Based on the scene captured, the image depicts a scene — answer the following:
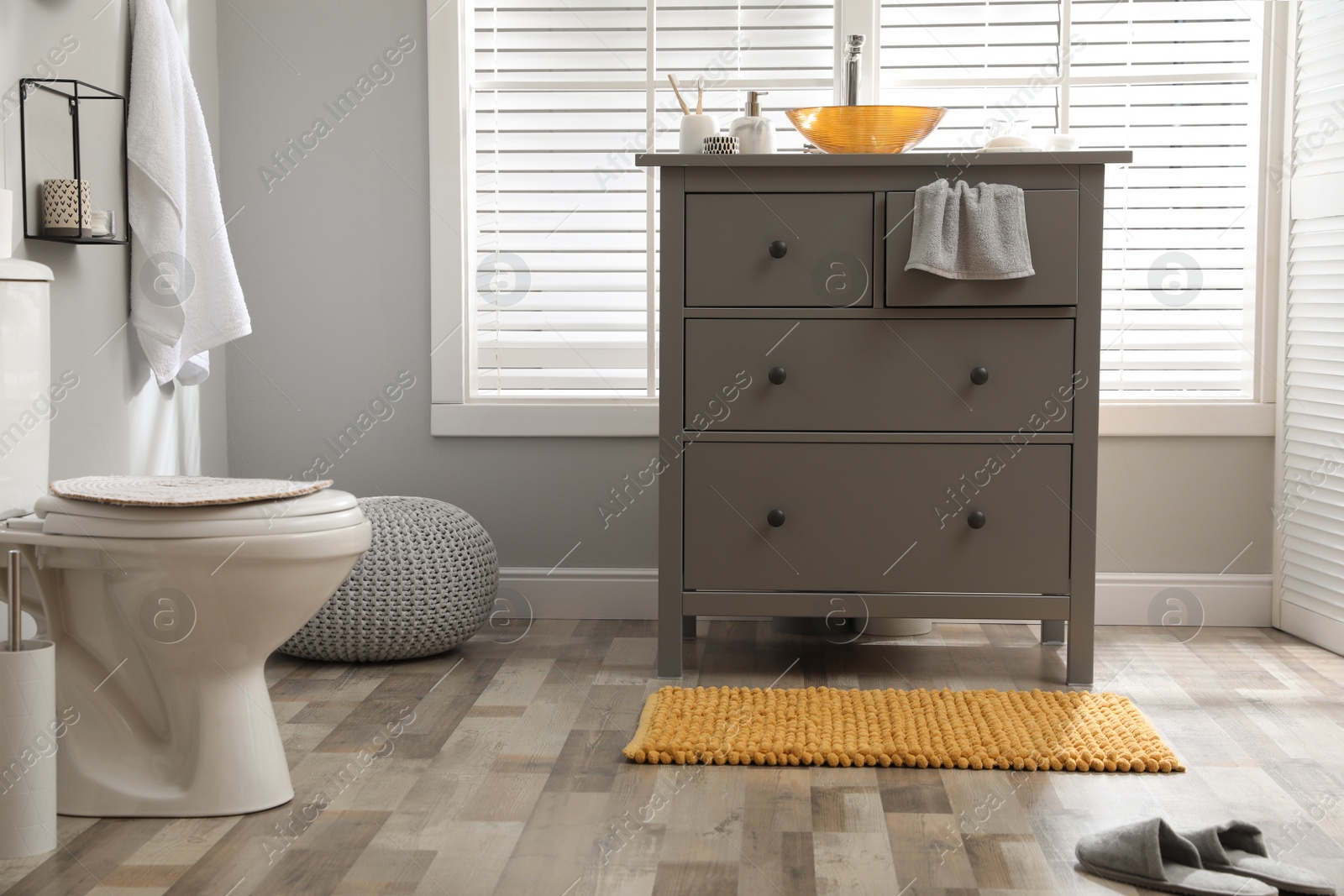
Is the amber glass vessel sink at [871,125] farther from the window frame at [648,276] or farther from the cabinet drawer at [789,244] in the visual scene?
the window frame at [648,276]

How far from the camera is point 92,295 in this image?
2.19 m

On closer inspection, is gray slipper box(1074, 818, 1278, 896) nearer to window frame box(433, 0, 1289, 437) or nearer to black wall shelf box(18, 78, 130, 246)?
window frame box(433, 0, 1289, 437)

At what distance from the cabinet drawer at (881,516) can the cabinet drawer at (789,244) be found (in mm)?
293

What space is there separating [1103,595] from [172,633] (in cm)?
209

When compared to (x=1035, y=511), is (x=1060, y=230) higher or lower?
higher

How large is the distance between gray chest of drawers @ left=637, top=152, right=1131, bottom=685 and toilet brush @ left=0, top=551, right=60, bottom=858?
1.09 m

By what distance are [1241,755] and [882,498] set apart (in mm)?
731

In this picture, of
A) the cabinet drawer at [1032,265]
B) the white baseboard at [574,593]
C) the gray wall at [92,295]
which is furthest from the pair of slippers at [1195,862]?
the gray wall at [92,295]

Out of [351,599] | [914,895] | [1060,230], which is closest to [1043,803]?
[914,895]

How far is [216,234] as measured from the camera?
2330 millimetres

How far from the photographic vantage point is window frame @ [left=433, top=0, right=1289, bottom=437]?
2.68 meters

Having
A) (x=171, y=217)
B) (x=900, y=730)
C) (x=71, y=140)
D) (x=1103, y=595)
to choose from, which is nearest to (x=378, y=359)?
(x=171, y=217)

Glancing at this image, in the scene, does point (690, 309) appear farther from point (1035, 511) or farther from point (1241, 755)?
point (1241, 755)

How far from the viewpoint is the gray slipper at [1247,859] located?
1328 mm
